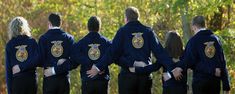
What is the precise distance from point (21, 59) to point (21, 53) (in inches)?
4.1

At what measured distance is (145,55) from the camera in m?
10.4

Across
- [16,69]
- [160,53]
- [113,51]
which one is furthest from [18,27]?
[160,53]

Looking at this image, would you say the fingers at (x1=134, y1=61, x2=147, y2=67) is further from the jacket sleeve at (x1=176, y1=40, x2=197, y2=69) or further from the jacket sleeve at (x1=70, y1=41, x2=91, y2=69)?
the jacket sleeve at (x1=70, y1=41, x2=91, y2=69)

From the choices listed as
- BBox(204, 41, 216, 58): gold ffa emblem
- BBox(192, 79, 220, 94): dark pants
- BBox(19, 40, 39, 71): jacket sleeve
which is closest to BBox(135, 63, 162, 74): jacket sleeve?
BBox(192, 79, 220, 94): dark pants

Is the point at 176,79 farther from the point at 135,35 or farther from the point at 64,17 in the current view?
the point at 64,17

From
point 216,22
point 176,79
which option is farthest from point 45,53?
point 216,22

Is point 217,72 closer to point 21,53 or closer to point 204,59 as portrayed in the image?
point 204,59

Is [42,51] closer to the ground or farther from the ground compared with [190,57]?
farther from the ground

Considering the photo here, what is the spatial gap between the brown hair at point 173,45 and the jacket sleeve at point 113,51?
33.0 inches

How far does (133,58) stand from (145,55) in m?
0.21

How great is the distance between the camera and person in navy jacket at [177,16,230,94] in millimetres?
10305

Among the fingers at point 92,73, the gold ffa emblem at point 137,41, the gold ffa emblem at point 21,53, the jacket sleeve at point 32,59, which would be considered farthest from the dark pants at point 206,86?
the gold ffa emblem at point 21,53

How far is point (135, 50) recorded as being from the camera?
1037 centimetres

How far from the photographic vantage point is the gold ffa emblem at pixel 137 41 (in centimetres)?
1035
